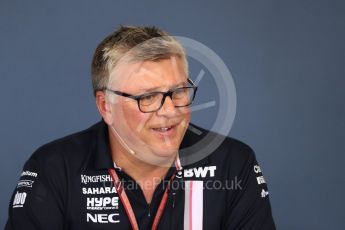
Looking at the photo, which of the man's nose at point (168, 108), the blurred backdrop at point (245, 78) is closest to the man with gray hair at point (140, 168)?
the man's nose at point (168, 108)

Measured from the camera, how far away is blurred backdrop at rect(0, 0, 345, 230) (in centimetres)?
260

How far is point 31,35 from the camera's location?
259 centimetres

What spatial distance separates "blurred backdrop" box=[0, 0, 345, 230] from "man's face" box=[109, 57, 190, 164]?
99 centimetres

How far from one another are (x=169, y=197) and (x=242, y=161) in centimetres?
23

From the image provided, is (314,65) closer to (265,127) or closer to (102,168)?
(265,127)

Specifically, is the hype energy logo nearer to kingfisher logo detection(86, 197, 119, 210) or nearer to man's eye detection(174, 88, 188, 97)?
kingfisher logo detection(86, 197, 119, 210)

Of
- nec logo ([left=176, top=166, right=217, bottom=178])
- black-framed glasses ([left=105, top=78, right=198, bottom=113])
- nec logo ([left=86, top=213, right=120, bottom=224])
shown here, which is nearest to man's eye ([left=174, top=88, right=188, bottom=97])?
black-framed glasses ([left=105, top=78, right=198, bottom=113])

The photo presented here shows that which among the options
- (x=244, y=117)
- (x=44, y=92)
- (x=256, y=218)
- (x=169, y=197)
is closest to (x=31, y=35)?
(x=44, y=92)

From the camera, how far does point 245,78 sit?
105 inches

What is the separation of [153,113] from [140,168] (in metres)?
0.22

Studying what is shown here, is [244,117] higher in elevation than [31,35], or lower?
lower

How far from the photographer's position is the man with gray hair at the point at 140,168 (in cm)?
163

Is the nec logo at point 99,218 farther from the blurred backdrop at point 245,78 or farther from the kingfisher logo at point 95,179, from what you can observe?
the blurred backdrop at point 245,78

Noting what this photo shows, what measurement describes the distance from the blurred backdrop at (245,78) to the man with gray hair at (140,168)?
824 mm
